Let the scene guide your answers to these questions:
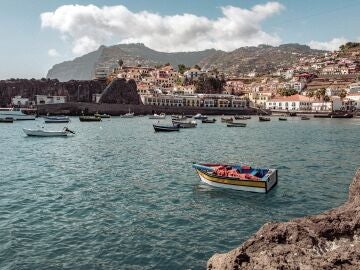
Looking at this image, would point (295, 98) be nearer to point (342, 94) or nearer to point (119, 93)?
point (342, 94)

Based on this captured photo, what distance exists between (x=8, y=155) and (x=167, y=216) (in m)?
32.8

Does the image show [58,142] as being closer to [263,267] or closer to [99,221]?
[99,221]

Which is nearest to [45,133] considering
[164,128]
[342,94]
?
[164,128]

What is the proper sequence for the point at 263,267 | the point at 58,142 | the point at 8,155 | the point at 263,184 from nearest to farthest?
the point at 263,267, the point at 263,184, the point at 8,155, the point at 58,142

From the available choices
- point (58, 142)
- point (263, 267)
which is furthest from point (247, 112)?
point (263, 267)

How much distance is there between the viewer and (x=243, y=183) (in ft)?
87.2

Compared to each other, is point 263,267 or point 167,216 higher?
point 263,267

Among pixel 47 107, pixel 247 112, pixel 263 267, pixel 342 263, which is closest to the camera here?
pixel 342 263

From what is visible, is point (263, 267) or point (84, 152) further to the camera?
point (84, 152)

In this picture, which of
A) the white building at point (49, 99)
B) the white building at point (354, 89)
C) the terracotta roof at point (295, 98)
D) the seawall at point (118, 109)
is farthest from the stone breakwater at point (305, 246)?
the white building at point (354, 89)

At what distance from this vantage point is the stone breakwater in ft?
23.5

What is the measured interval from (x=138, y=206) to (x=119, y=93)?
161 meters

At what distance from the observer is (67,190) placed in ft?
89.8

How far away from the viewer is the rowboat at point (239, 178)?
2630 cm
